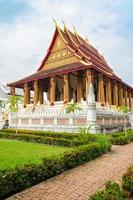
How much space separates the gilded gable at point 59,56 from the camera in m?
25.4

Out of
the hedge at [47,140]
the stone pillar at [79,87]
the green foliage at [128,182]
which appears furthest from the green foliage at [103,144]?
the stone pillar at [79,87]

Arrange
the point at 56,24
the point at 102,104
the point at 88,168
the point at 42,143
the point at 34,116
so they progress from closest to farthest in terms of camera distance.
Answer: the point at 88,168, the point at 42,143, the point at 34,116, the point at 102,104, the point at 56,24

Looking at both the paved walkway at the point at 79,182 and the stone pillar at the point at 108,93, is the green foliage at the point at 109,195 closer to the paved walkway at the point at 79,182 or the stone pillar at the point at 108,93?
the paved walkway at the point at 79,182

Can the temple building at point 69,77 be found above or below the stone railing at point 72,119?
above

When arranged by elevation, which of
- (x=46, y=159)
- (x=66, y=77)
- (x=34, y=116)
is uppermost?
(x=66, y=77)

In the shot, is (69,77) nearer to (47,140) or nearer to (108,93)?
(108,93)

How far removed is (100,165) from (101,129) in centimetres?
796

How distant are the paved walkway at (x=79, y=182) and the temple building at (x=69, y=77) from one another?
532 inches

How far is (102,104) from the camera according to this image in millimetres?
22094

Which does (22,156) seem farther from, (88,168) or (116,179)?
(116,179)

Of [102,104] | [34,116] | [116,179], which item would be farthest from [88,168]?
[102,104]

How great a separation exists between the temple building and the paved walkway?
13501 millimetres

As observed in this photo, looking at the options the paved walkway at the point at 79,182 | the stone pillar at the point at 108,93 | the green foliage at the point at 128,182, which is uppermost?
the stone pillar at the point at 108,93

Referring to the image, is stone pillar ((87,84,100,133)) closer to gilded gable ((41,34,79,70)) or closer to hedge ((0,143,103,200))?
hedge ((0,143,103,200))
